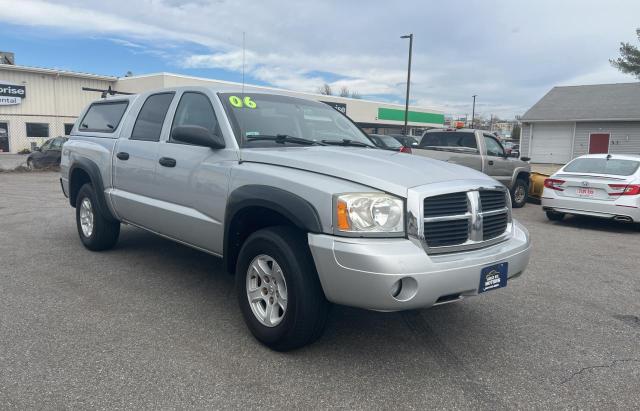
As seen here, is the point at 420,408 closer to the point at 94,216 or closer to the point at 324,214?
the point at 324,214

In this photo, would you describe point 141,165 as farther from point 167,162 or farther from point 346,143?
point 346,143

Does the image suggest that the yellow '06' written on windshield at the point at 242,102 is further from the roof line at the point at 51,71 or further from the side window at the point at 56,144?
the roof line at the point at 51,71

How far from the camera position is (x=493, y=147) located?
449 inches

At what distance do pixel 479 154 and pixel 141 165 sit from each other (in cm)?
796

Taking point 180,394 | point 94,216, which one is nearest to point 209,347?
point 180,394

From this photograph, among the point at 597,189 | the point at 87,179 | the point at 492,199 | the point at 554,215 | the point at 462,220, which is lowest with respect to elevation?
the point at 554,215

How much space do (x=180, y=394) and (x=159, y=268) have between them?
279 cm

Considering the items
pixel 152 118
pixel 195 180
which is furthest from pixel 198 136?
pixel 152 118

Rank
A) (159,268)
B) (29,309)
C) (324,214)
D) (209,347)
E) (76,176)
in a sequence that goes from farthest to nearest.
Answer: (76,176) → (159,268) → (29,309) → (209,347) → (324,214)

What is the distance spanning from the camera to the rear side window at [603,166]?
903cm

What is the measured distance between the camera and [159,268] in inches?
216

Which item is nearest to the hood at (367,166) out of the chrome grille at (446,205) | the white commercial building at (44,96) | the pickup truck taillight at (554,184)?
the chrome grille at (446,205)

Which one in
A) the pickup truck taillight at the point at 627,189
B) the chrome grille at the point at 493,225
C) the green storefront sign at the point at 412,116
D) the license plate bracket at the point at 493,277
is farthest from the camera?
the green storefront sign at the point at 412,116

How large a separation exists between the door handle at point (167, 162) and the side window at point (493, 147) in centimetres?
836
